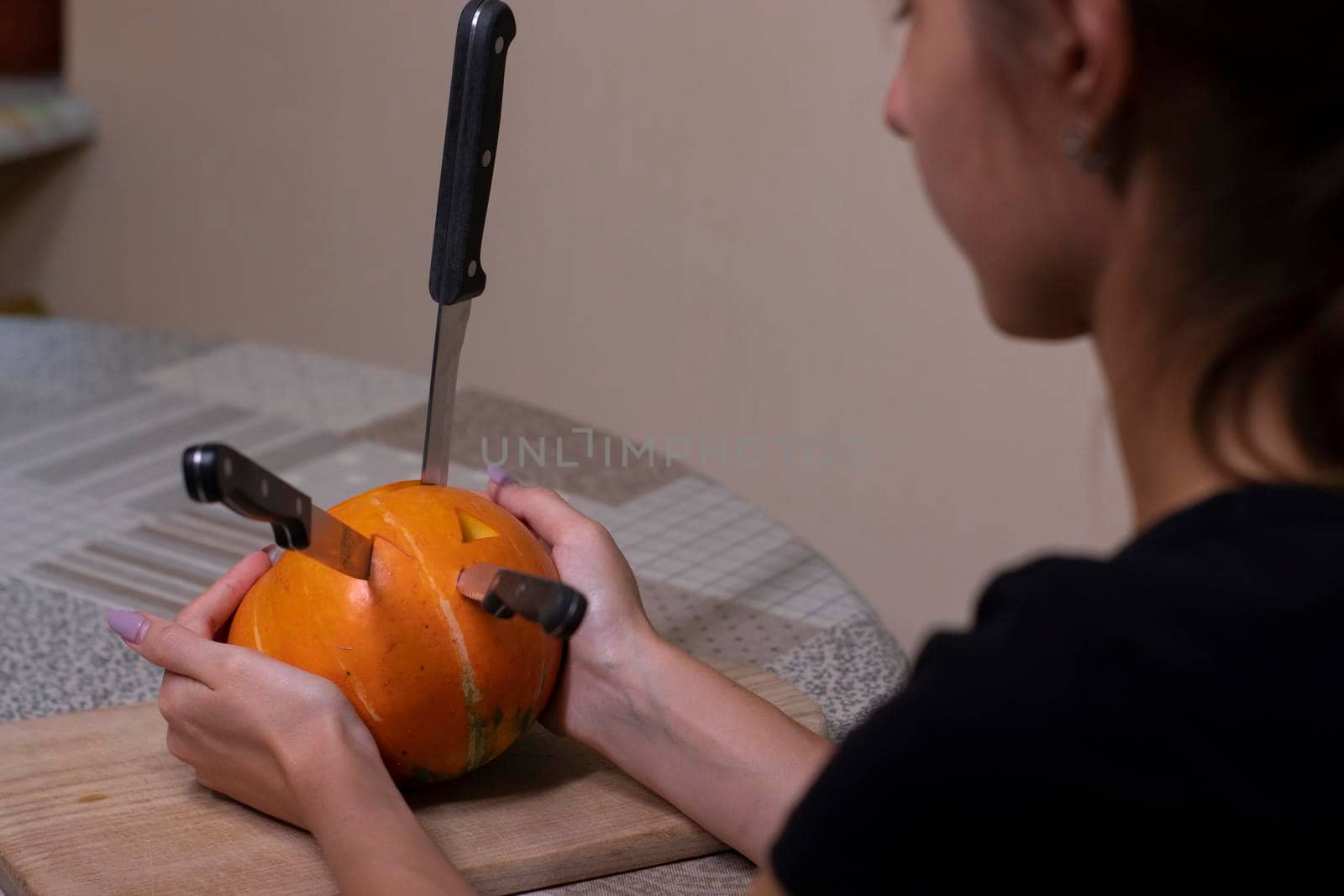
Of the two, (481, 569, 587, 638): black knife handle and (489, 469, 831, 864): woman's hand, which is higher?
(481, 569, 587, 638): black knife handle

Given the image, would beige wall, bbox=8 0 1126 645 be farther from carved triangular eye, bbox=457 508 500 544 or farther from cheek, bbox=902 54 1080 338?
cheek, bbox=902 54 1080 338

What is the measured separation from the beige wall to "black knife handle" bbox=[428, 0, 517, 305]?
1.32 metres

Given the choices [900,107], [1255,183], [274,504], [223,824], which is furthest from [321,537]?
[1255,183]

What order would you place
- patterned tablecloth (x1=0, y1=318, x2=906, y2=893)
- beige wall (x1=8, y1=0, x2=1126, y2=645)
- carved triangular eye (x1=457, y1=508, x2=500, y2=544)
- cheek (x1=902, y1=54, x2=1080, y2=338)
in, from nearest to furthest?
cheek (x1=902, y1=54, x2=1080, y2=338), carved triangular eye (x1=457, y1=508, x2=500, y2=544), patterned tablecloth (x1=0, y1=318, x2=906, y2=893), beige wall (x1=8, y1=0, x2=1126, y2=645)

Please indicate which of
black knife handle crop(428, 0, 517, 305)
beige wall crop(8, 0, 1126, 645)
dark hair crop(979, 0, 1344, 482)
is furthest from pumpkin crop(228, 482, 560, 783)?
beige wall crop(8, 0, 1126, 645)

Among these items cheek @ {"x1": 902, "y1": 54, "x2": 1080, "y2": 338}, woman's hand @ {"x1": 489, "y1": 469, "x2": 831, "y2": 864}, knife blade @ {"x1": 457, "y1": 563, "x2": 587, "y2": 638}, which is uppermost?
cheek @ {"x1": 902, "y1": 54, "x2": 1080, "y2": 338}

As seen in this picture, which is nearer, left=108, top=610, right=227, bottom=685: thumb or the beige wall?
left=108, top=610, right=227, bottom=685: thumb

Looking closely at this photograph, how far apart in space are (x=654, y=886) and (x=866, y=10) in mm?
1643

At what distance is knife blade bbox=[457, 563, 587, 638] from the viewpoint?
0.69 meters

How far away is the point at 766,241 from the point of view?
7.97 ft

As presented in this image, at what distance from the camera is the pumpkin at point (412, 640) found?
0.84 m

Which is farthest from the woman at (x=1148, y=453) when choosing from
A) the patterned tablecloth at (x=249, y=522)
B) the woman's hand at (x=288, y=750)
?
the patterned tablecloth at (x=249, y=522)

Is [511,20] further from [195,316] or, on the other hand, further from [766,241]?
[195,316]

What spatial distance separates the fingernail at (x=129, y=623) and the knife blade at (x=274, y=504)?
0.50 feet
